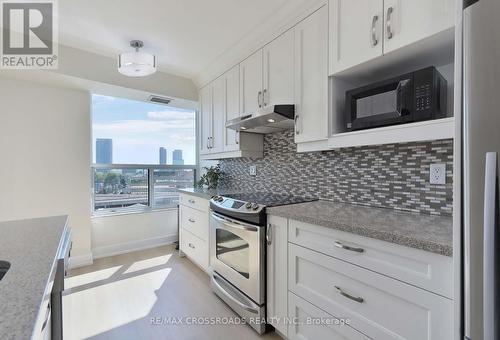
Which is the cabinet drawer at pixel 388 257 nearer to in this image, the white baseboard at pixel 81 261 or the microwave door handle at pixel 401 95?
the microwave door handle at pixel 401 95

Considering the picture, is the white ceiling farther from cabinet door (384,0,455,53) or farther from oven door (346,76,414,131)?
oven door (346,76,414,131)

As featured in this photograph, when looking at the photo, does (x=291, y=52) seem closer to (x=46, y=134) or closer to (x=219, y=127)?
(x=219, y=127)

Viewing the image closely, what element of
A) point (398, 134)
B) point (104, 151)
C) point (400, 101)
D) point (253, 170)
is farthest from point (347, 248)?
point (104, 151)

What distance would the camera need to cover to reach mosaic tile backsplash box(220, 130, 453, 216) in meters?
1.43

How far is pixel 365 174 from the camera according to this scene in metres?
1.78

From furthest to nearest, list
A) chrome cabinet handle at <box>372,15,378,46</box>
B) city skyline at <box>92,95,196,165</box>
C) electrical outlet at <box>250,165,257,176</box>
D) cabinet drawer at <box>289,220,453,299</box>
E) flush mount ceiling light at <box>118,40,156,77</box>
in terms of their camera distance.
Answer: city skyline at <box>92,95,196,165</box>, electrical outlet at <box>250,165,257,176</box>, flush mount ceiling light at <box>118,40,156,77</box>, chrome cabinet handle at <box>372,15,378,46</box>, cabinet drawer at <box>289,220,453,299</box>

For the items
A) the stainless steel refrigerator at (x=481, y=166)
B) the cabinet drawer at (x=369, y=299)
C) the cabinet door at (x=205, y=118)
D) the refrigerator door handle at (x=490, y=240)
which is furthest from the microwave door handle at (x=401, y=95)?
the cabinet door at (x=205, y=118)

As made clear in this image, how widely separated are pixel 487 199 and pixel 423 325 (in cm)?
64

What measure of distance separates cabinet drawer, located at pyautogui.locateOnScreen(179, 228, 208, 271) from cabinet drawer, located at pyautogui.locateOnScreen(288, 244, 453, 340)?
4.24 ft

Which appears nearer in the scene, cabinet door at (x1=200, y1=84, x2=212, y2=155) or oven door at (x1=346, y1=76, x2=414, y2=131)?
oven door at (x1=346, y1=76, x2=414, y2=131)

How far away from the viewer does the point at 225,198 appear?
2191 millimetres

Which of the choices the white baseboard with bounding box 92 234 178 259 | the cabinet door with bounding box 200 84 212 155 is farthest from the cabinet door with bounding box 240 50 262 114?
the white baseboard with bounding box 92 234 178 259

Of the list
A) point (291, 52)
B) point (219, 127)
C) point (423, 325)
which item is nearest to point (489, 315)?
point (423, 325)

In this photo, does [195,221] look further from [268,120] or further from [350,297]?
[350,297]
